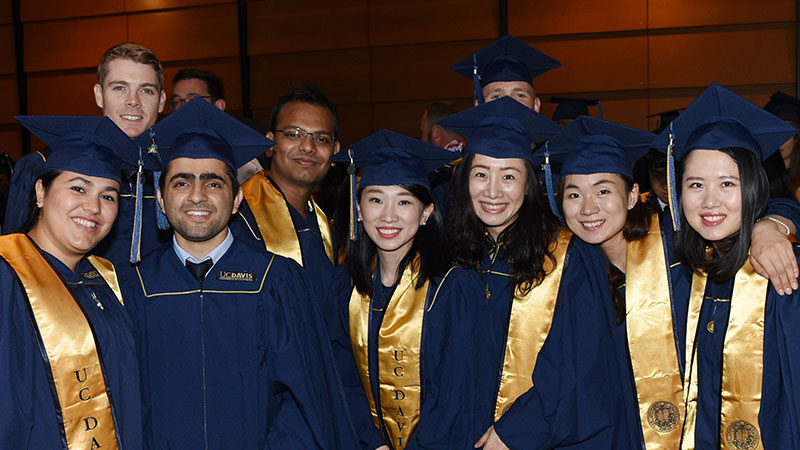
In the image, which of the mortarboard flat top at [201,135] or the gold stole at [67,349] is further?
the mortarboard flat top at [201,135]

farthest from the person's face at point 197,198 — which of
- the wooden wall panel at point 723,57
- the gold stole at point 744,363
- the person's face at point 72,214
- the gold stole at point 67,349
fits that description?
the wooden wall panel at point 723,57

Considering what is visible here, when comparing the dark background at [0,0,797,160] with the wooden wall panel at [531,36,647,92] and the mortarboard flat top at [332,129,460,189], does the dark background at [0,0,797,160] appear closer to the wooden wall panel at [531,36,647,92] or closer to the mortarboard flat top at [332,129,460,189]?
the wooden wall panel at [531,36,647,92]

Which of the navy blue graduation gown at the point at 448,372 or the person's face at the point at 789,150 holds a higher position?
the person's face at the point at 789,150

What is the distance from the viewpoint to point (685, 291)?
9.13ft

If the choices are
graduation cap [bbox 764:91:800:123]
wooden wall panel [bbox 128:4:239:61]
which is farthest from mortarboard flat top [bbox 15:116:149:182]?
wooden wall panel [bbox 128:4:239:61]

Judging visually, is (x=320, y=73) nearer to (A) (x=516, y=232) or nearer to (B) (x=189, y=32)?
(B) (x=189, y=32)

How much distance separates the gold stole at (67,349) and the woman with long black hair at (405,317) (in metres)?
1.00

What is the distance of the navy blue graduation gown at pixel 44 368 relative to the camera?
83.7 inches

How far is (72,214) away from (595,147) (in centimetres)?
190

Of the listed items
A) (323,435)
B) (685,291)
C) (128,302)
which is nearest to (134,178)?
(128,302)

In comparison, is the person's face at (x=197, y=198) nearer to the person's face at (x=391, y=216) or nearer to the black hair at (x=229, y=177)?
the black hair at (x=229, y=177)

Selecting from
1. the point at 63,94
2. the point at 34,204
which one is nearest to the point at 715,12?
the point at 34,204

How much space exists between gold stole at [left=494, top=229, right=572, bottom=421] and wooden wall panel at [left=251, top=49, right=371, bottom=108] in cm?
550

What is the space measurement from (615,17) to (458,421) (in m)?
5.57
